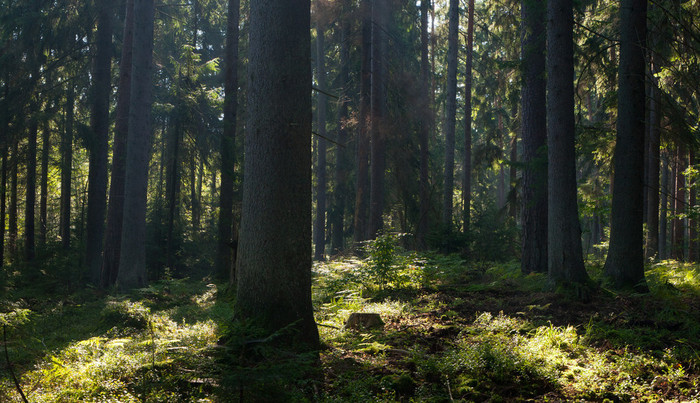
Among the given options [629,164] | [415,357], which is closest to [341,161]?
[629,164]

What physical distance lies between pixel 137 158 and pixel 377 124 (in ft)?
26.0

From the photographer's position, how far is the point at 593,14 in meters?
14.0

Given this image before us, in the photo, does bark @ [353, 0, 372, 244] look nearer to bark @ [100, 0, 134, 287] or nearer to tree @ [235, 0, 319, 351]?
bark @ [100, 0, 134, 287]

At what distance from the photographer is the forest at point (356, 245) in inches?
175

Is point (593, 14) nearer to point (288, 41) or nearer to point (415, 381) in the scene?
point (288, 41)

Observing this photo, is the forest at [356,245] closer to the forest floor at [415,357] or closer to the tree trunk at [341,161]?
the forest floor at [415,357]

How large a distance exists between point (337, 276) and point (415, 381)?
7570 mm

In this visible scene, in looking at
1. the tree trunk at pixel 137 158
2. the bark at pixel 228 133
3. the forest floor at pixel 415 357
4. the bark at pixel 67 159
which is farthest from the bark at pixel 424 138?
A: the bark at pixel 67 159

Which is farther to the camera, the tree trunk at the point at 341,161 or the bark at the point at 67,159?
the tree trunk at the point at 341,161

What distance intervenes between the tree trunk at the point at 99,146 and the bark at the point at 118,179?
1.11 meters

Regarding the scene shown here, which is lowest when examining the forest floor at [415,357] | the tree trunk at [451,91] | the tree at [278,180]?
the forest floor at [415,357]

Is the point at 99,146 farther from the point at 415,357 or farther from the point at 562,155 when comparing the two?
the point at 415,357

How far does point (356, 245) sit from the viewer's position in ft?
59.8

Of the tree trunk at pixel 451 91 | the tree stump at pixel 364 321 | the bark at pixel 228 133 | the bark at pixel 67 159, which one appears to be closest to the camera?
the tree stump at pixel 364 321
